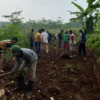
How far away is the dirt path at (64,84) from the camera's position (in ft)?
24.8

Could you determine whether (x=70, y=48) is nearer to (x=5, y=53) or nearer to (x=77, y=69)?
(x=77, y=69)

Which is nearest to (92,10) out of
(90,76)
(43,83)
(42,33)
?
(42,33)

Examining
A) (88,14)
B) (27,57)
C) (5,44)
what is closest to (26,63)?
(27,57)

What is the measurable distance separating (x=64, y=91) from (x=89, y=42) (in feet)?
45.4

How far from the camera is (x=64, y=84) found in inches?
353

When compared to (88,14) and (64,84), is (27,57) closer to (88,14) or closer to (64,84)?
(64,84)

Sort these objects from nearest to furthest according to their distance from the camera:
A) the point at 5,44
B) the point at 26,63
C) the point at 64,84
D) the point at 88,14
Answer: the point at 26,63 → the point at 64,84 → the point at 5,44 → the point at 88,14

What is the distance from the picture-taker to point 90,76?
406 inches

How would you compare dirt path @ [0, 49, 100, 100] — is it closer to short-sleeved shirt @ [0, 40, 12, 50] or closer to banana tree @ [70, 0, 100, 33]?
short-sleeved shirt @ [0, 40, 12, 50]

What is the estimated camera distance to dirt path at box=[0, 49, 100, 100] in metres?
7.55

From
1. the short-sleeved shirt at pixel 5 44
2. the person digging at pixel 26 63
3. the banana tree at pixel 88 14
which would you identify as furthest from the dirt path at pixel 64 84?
the banana tree at pixel 88 14

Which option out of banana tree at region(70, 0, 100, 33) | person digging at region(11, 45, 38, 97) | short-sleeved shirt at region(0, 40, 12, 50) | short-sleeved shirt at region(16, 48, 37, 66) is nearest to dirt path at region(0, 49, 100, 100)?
person digging at region(11, 45, 38, 97)

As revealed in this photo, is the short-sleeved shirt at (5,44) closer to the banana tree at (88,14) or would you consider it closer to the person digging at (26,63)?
the person digging at (26,63)

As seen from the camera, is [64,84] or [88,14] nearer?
[64,84]
